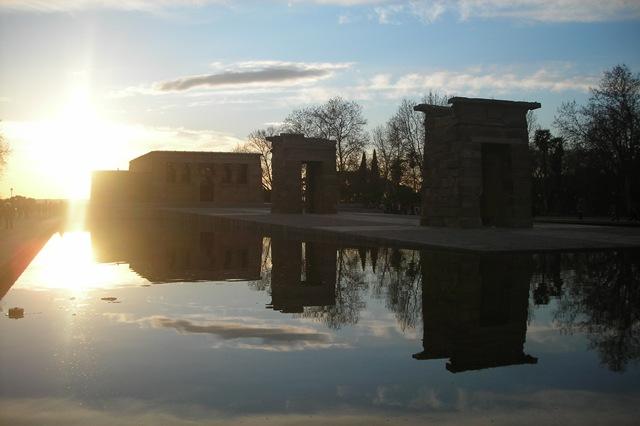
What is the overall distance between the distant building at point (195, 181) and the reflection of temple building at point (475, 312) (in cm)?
5506

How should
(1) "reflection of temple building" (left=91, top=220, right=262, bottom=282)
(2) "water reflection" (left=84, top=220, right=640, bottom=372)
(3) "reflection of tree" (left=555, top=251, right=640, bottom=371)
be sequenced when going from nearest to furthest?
(3) "reflection of tree" (left=555, top=251, right=640, bottom=371), (2) "water reflection" (left=84, top=220, right=640, bottom=372), (1) "reflection of temple building" (left=91, top=220, right=262, bottom=282)

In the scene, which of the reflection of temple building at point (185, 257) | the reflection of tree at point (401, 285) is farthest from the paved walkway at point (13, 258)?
the reflection of tree at point (401, 285)

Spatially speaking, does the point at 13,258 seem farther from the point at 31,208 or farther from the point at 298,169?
the point at 31,208

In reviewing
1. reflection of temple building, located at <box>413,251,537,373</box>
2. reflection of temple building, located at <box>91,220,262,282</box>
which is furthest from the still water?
reflection of temple building, located at <box>91,220,262,282</box>

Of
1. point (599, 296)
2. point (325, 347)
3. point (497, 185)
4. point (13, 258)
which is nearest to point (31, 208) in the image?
point (497, 185)

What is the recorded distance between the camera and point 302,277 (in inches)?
422

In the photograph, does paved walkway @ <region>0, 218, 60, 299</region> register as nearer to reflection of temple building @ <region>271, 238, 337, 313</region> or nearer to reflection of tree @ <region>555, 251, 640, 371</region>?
reflection of temple building @ <region>271, 238, 337, 313</region>

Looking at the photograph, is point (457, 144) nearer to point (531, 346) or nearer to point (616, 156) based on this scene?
point (531, 346)

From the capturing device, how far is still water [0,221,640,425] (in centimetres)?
402

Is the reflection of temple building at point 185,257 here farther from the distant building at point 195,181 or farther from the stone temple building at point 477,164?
the distant building at point 195,181

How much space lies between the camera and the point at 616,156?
151 ft

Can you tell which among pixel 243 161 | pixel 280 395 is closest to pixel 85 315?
pixel 280 395

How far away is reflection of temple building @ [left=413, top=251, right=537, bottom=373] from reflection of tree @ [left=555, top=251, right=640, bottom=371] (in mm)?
601

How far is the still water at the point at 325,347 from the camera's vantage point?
13.2 feet
